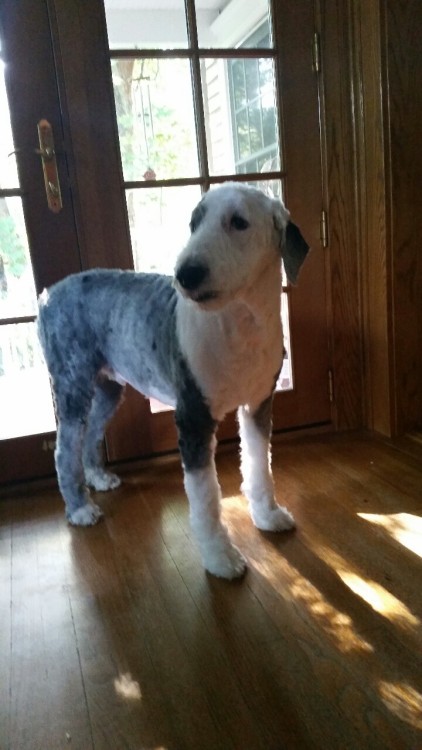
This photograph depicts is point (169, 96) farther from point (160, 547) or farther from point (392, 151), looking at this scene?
point (160, 547)

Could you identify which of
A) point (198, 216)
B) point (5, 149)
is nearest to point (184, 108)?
point (5, 149)

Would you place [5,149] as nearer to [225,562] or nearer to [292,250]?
[292,250]

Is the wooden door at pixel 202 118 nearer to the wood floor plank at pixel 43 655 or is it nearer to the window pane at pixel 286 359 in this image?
the window pane at pixel 286 359

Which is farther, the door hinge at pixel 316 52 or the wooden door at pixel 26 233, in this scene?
the door hinge at pixel 316 52

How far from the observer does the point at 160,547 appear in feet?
5.54

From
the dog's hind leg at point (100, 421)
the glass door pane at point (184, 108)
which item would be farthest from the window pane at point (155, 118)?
the dog's hind leg at point (100, 421)

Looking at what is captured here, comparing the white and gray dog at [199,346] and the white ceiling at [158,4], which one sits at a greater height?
the white ceiling at [158,4]

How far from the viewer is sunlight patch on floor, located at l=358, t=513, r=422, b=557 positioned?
1570 mm

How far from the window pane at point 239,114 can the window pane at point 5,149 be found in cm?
71

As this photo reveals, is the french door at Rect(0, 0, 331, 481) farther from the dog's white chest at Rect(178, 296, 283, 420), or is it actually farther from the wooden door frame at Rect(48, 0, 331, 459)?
the dog's white chest at Rect(178, 296, 283, 420)

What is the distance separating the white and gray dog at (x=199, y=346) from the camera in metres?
1.26

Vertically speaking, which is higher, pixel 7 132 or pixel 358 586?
pixel 7 132

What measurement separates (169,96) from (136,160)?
27 centimetres

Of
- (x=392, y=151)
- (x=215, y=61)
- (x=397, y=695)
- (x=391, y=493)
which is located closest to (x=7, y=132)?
(x=215, y=61)
